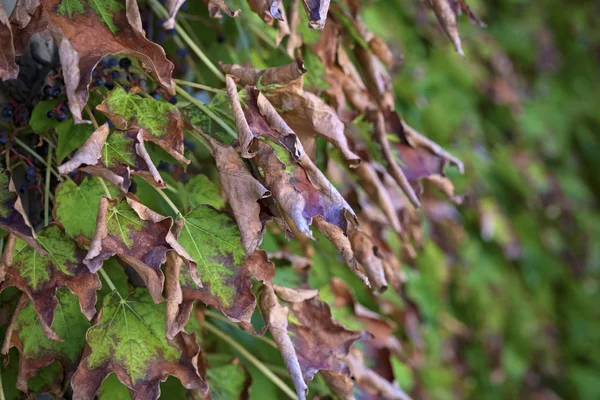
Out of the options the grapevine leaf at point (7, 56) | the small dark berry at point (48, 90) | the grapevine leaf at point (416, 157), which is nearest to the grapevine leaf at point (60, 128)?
the small dark berry at point (48, 90)

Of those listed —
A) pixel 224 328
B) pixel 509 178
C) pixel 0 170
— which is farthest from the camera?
pixel 509 178

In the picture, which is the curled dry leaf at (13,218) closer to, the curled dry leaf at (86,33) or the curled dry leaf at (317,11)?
the curled dry leaf at (86,33)

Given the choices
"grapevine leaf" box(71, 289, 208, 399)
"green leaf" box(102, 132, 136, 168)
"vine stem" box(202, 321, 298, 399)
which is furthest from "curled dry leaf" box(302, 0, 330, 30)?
"vine stem" box(202, 321, 298, 399)

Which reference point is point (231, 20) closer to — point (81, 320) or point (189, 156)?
point (189, 156)

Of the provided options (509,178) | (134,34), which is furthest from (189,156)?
(509,178)

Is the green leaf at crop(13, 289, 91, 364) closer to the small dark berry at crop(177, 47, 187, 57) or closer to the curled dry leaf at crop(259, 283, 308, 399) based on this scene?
the curled dry leaf at crop(259, 283, 308, 399)

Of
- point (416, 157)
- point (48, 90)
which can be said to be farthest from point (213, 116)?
point (416, 157)
